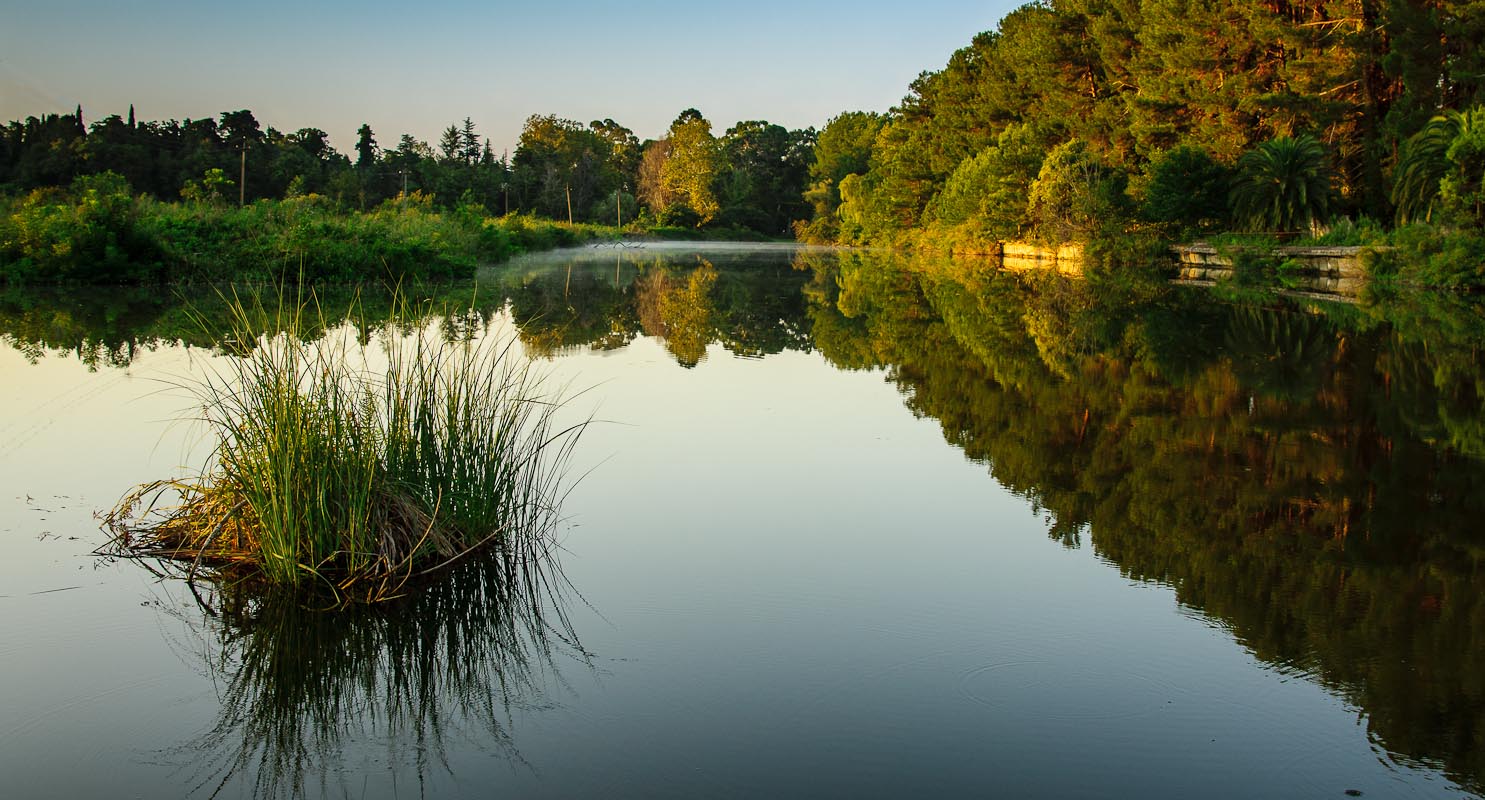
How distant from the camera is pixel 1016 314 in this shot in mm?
17188

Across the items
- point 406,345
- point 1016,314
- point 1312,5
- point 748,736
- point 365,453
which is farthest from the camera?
point 1312,5

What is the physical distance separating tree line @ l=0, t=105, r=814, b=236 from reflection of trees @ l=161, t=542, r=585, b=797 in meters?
37.3

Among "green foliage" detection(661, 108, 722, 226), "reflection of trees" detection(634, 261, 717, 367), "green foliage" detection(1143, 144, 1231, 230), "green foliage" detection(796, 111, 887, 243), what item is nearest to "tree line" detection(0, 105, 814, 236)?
"green foliage" detection(661, 108, 722, 226)

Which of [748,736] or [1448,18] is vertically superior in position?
[1448,18]

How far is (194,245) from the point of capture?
21.5m

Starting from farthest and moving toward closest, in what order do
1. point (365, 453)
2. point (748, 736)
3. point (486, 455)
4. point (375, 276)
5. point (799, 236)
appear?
point (799, 236) < point (375, 276) < point (486, 455) < point (365, 453) < point (748, 736)

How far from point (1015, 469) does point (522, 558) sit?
11.1ft

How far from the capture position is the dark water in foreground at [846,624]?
10.4ft

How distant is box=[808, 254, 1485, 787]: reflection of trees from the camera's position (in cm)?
399

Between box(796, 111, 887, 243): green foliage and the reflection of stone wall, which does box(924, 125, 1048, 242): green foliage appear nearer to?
the reflection of stone wall

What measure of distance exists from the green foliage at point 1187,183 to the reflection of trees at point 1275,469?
47.5 ft

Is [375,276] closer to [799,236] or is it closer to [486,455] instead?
[486,455]

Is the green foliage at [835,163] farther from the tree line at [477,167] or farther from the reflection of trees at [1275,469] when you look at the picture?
the reflection of trees at [1275,469]

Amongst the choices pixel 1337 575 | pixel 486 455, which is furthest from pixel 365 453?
pixel 1337 575
